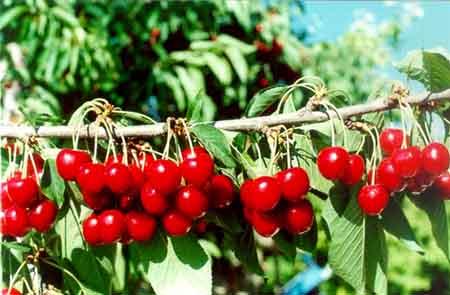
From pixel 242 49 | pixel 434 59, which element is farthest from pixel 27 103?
pixel 434 59

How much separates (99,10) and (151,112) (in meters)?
0.65

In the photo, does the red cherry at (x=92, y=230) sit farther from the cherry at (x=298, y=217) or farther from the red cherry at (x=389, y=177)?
the red cherry at (x=389, y=177)

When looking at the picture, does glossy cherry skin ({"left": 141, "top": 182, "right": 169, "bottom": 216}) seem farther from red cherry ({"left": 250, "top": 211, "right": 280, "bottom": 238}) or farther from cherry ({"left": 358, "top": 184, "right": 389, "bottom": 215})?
cherry ({"left": 358, "top": 184, "right": 389, "bottom": 215})

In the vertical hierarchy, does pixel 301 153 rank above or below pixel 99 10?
below

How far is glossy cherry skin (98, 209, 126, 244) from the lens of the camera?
1.44 metres

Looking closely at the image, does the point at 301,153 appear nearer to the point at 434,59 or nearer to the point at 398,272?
the point at 434,59

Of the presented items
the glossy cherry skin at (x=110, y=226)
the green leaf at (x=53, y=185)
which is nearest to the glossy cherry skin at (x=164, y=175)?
the glossy cherry skin at (x=110, y=226)

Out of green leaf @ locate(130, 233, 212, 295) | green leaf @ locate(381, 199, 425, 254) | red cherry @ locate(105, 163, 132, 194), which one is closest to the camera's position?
red cherry @ locate(105, 163, 132, 194)

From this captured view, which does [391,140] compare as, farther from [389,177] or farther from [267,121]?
[267,121]

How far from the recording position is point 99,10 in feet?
13.4

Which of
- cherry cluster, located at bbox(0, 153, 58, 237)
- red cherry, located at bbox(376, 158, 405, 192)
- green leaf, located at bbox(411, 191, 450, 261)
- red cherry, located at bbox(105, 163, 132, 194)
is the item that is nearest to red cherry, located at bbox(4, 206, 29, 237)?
cherry cluster, located at bbox(0, 153, 58, 237)

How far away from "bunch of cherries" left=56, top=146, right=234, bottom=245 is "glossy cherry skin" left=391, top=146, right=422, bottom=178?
0.33 metres

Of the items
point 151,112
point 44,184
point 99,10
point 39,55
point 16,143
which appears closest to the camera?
point 44,184

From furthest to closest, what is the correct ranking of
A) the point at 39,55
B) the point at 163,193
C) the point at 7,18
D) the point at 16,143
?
the point at 39,55 → the point at 7,18 → the point at 16,143 → the point at 163,193
